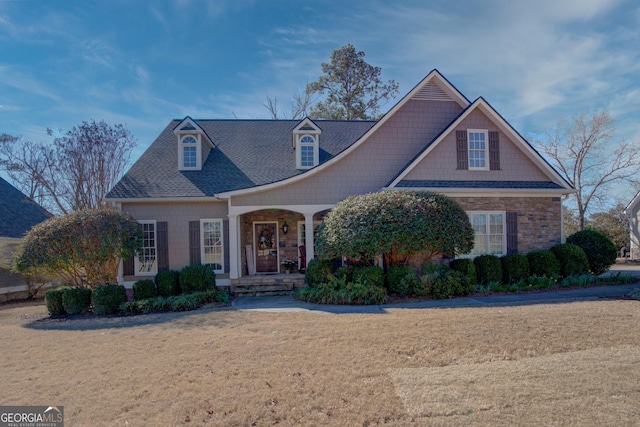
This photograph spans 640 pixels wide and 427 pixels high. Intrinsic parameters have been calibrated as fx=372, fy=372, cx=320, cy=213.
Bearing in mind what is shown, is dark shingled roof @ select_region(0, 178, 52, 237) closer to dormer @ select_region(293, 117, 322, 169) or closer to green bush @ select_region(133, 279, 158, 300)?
green bush @ select_region(133, 279, 158, 300)

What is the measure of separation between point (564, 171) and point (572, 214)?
4244 millimetres

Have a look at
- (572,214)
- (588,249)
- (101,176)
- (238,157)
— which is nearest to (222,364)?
(238,157)

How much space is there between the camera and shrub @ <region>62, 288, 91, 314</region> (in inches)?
415

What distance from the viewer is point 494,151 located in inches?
512

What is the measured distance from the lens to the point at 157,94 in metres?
17.7

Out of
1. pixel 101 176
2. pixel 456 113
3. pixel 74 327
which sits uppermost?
pixel 456 113

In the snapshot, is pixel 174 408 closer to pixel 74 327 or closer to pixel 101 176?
pixel 74 327

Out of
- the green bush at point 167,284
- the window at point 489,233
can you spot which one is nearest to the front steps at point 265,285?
the green bush at point 167,284

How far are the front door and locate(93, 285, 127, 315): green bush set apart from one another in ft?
17.4

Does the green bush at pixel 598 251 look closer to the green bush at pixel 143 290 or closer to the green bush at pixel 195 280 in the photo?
the green bush at pixel 195 280

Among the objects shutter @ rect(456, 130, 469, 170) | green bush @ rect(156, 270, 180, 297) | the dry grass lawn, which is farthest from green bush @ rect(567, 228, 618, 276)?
green bush @ rect(156, 270, 180, 297)

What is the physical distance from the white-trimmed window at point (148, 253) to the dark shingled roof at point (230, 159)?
113cm

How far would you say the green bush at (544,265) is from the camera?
1166 centimetres

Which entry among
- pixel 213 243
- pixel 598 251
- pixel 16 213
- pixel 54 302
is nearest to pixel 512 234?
pixel 598 251
